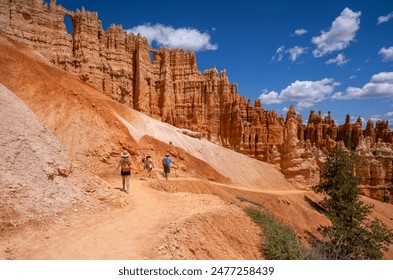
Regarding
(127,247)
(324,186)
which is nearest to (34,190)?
(127,247)

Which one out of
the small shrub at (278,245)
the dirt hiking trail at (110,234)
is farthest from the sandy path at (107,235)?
the small shrub at (278,245)

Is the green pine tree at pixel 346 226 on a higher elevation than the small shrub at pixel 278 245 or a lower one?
lower

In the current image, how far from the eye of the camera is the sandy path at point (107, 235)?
6527mm

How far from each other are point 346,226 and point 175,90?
1702 inches

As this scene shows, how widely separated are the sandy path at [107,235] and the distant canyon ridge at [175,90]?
36.7 m

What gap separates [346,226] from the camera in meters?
20.9

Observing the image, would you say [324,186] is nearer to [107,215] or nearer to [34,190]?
[107,215]

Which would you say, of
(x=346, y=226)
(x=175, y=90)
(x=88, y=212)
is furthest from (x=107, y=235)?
(x=175, y=90)

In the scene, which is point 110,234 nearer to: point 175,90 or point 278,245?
point 278,245

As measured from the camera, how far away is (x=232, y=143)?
54406 millimetres

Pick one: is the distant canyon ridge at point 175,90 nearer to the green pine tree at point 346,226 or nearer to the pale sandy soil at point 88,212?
the green pine tree at point 346,226

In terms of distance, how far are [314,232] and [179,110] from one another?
37.0 m

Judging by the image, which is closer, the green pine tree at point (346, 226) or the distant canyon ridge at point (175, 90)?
the green pine tree at point (346, 226)

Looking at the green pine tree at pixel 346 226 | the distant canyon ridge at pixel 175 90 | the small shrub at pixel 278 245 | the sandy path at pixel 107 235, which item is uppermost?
the distant canyon ridge at pixel 175 90
